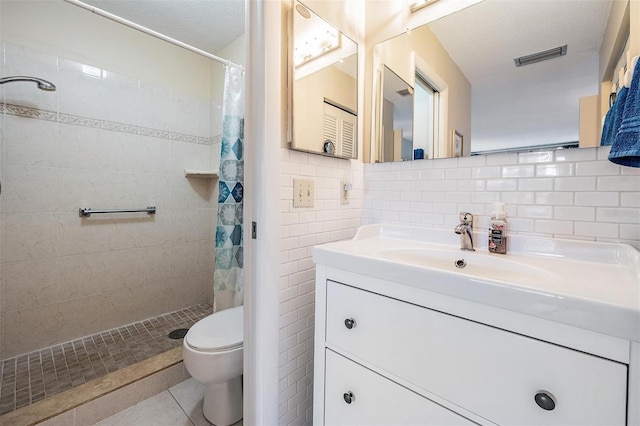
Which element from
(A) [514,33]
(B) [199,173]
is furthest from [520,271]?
(B) [199,173]

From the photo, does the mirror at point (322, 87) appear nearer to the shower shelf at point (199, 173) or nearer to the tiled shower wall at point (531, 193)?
the tiled shower wall at point (531, 193)

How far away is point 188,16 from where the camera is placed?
196 centimetres

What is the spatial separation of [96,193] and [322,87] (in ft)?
5.95

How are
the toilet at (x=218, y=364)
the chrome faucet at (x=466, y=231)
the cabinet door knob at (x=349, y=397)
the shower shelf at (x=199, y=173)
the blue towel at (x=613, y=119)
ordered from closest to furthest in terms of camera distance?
the blue towel at (x=613, y=119), the cabinet door knob at (x=349, y=397), the chrome faucet at (x=466, y=231), the toilet at (x=218, y=364), the shower shelf at (x=199, y=173)

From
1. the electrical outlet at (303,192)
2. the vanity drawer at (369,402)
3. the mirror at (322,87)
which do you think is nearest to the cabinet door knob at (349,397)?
the vanity drawer at (369,402)

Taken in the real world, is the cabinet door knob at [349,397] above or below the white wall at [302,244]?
below

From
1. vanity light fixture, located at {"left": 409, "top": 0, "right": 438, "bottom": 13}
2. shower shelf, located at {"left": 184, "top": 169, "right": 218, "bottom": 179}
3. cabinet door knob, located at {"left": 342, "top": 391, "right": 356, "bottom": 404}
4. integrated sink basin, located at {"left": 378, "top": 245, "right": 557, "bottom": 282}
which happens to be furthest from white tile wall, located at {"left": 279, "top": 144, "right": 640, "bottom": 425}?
shower shelf, located at {"left": 184, "top": 169, "right": 218, "bottom": 179}

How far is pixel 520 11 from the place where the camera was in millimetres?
1035

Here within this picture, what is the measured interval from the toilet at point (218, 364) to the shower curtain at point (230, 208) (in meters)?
0.31

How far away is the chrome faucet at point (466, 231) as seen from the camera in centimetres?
107

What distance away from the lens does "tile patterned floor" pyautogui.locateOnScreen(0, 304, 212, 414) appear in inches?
55.2

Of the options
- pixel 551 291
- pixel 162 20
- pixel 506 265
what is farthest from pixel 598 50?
pixel 162 20

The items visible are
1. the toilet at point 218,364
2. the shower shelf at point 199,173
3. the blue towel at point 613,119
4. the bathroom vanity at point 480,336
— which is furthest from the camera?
the shower shelf at point 199,173

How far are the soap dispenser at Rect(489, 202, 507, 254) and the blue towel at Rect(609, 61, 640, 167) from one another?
0.33 m
